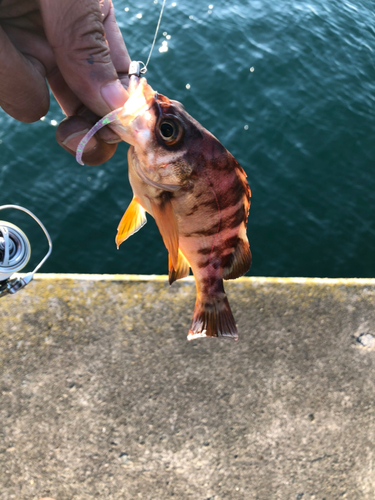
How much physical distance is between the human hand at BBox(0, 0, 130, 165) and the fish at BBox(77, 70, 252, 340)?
20 centimetres

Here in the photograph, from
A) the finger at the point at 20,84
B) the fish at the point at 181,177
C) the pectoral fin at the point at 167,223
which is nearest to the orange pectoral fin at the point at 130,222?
the fish at the point at 181,177

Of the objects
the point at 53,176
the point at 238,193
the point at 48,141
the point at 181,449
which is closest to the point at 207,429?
the point at 181,449

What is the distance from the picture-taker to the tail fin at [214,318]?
2.72 m

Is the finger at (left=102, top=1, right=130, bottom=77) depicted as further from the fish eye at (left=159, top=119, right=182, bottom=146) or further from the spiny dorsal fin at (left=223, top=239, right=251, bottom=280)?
the spiny dorsal fin at (left=223, top=239, right=251, bottom=280)

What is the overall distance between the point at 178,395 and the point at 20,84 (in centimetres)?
262

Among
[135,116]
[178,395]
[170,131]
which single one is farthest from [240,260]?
[178,395]

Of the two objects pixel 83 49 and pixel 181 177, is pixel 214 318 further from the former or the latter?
pixel 83 49

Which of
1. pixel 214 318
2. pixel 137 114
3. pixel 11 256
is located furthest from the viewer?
pixel 11 256

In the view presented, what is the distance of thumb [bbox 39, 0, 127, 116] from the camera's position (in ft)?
7.38

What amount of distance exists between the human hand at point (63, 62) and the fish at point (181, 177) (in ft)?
0.66

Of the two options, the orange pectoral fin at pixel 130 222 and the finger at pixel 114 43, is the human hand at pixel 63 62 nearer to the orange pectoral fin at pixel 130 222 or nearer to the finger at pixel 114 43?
the finger at pixel 114 43

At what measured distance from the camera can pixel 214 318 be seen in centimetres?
274

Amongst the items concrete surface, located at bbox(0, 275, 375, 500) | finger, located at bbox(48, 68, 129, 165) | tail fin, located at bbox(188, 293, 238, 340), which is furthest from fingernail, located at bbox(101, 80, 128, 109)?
concrete surface, located at bbox(0, 275, 375, 500)

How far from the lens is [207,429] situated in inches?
132
